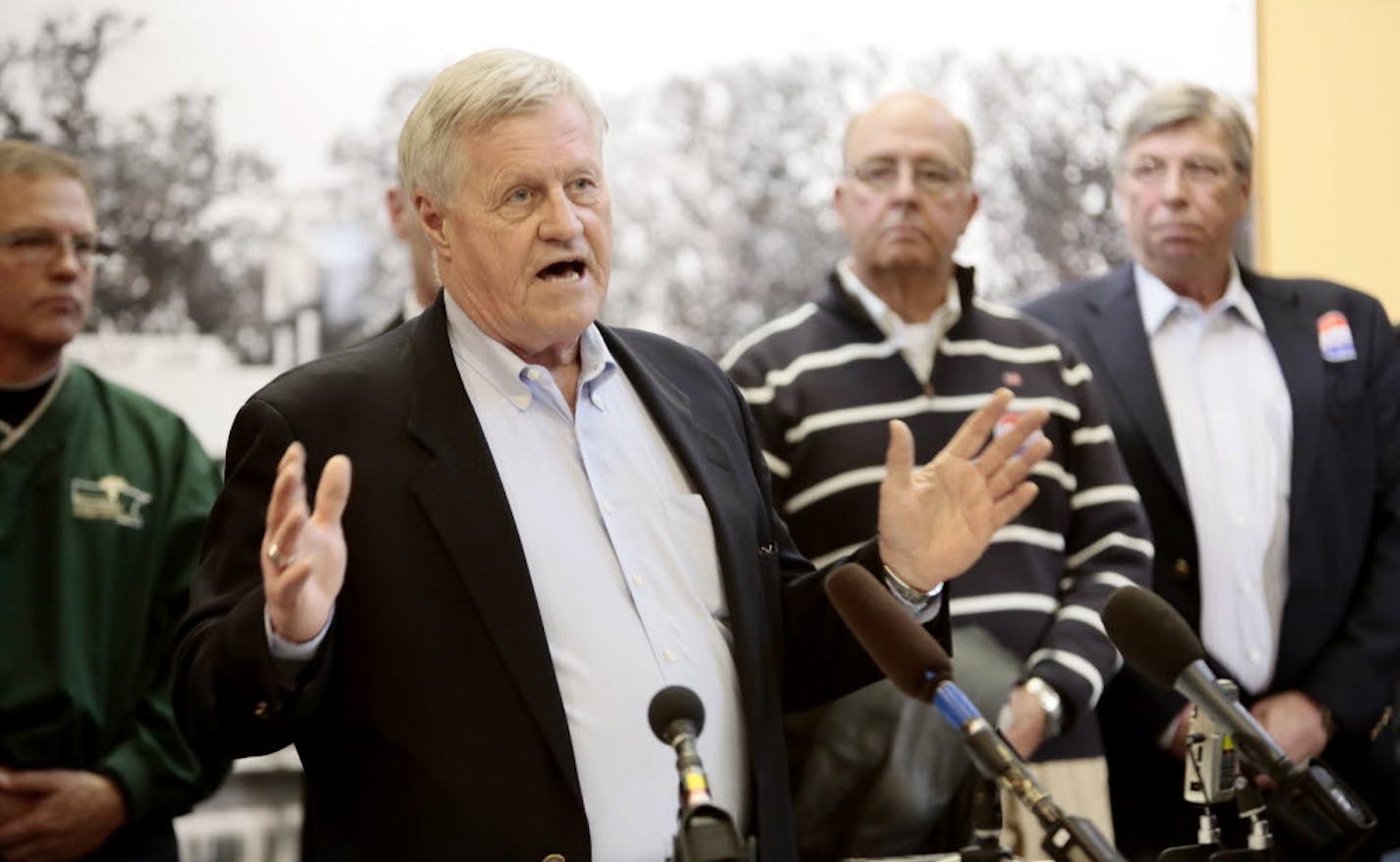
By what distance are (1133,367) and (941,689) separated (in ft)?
6.82

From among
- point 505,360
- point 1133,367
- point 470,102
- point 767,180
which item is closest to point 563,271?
point 505,360

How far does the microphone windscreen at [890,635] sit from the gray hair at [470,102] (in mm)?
761

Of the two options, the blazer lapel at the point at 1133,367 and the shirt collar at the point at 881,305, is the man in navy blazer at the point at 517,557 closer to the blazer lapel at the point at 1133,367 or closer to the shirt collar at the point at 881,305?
the shirt collar at the point at 881,305

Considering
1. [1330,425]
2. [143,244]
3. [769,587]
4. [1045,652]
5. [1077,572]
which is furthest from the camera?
→ [143,244]

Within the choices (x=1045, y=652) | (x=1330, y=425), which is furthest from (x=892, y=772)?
(x=1330, y=425)

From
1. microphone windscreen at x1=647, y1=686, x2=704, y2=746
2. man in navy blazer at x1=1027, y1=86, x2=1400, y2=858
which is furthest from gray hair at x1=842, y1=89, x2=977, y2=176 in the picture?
microphone windscreen at x1=647, y1=686, x2=704, y2=746

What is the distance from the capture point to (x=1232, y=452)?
3.58 metres

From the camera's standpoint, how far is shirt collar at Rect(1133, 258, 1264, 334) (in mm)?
3709

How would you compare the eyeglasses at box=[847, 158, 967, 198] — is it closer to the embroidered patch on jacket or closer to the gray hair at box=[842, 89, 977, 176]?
the gray hair at box=[842, 89, 977, 176]

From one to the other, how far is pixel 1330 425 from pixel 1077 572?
0.74 meters

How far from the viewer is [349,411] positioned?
83.7 inches

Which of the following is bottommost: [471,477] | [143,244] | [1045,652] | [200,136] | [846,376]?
[1045,652]

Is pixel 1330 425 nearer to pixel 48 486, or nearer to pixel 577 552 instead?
pixel 577 552

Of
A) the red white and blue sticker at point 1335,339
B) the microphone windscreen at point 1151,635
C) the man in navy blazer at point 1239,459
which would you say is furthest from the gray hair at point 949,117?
the microphone windscreen at point 1151,635
